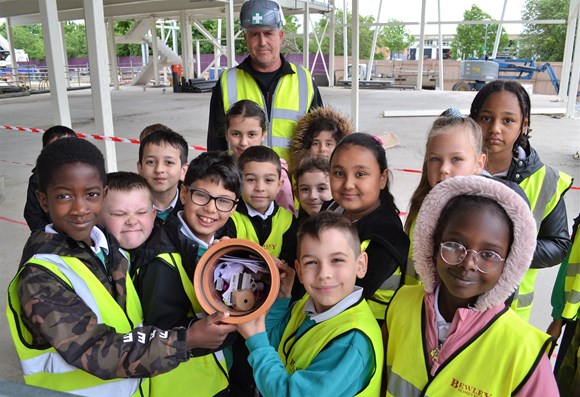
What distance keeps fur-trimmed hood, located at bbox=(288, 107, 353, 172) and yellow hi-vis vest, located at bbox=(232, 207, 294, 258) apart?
26.3 inches

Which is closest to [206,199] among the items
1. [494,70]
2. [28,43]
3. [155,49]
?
[494,70]

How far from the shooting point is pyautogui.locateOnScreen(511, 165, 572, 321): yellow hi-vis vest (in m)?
2.05

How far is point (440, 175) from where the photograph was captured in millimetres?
1948

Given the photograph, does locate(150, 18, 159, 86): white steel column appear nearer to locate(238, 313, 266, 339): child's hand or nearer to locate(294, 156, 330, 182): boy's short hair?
locate(294, 156, 330, 182): boy's short hair

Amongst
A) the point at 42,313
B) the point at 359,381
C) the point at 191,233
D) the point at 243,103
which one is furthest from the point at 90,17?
the point at 359,381

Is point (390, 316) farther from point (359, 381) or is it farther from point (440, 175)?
point (440, 175)

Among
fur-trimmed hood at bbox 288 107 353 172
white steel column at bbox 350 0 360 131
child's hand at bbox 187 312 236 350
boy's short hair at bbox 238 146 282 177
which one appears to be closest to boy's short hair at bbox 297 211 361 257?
child's hand at bbox 187 312 236 350

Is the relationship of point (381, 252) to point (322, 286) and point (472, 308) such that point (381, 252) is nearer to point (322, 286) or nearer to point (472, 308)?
point (322, 286)

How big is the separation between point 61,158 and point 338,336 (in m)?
1.02

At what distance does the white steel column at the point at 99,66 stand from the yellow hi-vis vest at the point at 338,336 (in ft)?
17.0

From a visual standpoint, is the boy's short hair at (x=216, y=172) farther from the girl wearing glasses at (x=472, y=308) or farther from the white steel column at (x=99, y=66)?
the white steel column at (x=99, y=66)

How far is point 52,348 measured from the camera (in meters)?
1.37

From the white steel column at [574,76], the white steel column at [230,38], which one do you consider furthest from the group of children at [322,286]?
the white steel column at [230,38]

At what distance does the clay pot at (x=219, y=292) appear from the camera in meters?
1.46
